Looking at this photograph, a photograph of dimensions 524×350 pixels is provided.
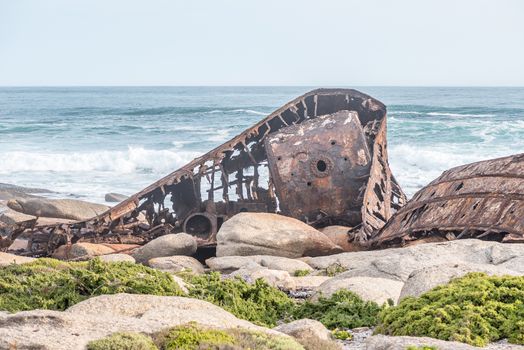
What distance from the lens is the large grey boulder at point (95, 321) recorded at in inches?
213

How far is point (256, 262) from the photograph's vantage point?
1338 cm

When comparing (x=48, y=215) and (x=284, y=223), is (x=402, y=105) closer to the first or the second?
(x=48, y=215)

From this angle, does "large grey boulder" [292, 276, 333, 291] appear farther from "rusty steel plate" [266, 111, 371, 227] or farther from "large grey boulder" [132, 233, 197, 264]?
"rusty steel plate" [266, 111, 371, 227]

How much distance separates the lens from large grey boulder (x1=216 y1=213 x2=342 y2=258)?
14.9 m

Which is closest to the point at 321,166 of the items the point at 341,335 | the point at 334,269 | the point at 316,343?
the point at 334,269

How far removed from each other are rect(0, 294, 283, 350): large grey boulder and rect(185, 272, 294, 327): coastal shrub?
1.68m

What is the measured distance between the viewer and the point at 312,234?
1544 centimetres

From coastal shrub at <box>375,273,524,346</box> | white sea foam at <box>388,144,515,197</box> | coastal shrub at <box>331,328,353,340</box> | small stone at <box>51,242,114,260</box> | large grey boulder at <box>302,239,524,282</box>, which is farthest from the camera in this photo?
white sea foam at <box>388,144,515,197</box>

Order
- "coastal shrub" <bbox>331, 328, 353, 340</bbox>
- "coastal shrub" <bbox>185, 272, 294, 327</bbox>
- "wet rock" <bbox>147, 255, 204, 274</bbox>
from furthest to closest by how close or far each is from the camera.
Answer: "wet rock" <bbox>147, 255, 204, 274</bbox> < "coastal shrub" <bbox>185, 272, 294, 327</bbox> < "coastal shrub" <bbox>331, 328, 353, 340</bbox>

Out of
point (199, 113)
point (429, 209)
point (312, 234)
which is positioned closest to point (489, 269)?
point (429, 209)

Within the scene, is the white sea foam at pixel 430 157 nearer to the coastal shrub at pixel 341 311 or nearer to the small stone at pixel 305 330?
the coastal shrub at pixel 341 311

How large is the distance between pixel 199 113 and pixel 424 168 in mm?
32534

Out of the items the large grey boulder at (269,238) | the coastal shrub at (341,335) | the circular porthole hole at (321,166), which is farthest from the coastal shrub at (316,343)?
the circular porthole hole at (321,166)

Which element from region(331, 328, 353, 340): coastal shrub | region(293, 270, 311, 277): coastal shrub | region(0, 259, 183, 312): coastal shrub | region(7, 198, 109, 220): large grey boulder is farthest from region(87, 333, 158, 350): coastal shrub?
region(7, 198, 109, 220): large grey boulder
